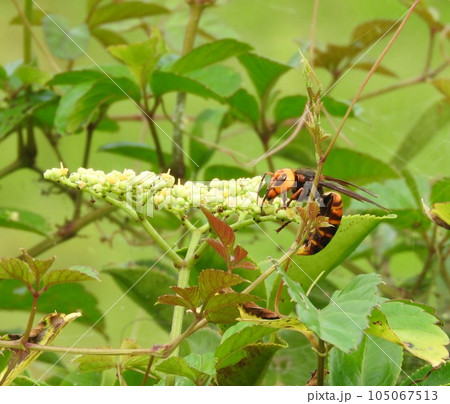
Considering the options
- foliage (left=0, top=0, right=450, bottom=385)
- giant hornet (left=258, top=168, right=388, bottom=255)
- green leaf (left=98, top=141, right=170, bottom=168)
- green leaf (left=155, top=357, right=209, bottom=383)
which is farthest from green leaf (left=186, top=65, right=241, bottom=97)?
green leaf (left=155, top=357, right=209, bottom=383)

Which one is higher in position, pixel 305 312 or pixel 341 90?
pixel 305 312

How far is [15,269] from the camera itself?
11.9 inches

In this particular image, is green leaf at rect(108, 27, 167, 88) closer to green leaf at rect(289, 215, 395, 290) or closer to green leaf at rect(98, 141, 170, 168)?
green leaf at rect(98, 141, 170, 168)

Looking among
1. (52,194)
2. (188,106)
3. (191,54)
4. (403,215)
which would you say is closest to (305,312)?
(403,215)

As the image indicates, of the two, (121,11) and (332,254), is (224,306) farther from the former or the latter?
(121,11)

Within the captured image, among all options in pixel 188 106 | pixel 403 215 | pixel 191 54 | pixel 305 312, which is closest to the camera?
pixel 305 312

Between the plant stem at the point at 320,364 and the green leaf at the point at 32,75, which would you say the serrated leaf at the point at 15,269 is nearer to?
the plant stem at the point at 320,364

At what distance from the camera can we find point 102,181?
0.32 meters

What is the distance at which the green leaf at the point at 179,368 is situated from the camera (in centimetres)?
28

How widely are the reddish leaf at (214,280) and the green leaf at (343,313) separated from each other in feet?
0.09

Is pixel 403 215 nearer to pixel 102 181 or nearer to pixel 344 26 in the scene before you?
pixel 102 181

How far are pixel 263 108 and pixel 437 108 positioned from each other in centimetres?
28

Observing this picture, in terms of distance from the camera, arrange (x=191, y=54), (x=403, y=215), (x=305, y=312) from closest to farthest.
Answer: (x=305, y=312), (x=403, y=215), (x=191, y=54)

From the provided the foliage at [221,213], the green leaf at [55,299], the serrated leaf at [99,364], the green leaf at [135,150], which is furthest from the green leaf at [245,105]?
the serrated leaf at [99,364]
